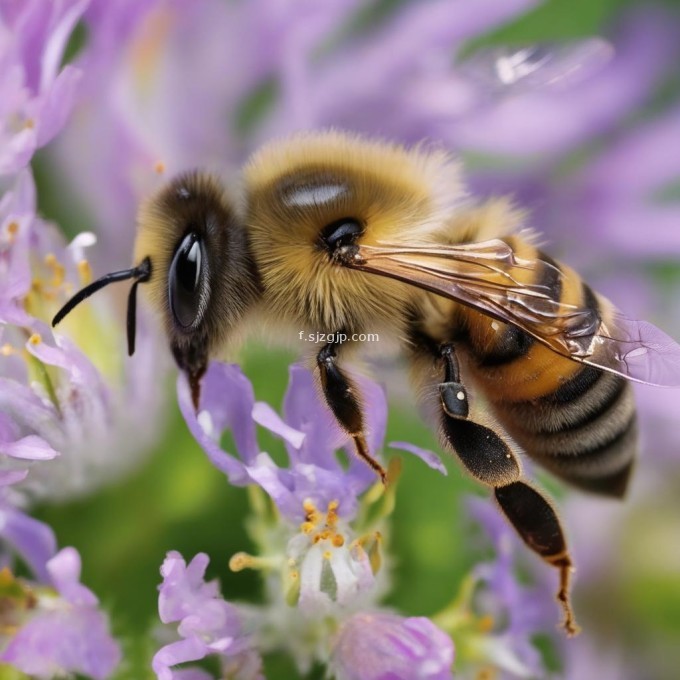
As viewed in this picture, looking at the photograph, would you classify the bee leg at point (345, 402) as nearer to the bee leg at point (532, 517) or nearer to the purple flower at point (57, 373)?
the bee leg at point (532, 517)

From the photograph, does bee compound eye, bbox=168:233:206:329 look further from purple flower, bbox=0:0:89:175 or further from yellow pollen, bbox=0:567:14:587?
yellow pollen, bbox=0:567:14:587

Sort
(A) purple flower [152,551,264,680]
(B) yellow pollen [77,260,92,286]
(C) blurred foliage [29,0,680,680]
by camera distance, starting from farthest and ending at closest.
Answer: (C) blurred foliage [29,0,680,680]
(B) yellow pollen [77,260,92,286]
(A) purple flower [152,551,264,680]

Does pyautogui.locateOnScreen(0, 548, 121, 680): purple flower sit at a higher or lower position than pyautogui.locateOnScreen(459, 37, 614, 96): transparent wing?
lower

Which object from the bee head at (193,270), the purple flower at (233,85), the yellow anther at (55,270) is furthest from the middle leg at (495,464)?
the purple flower at (233,85)

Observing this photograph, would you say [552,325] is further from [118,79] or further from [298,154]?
[118,79]

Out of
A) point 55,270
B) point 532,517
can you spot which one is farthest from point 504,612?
point 55,270

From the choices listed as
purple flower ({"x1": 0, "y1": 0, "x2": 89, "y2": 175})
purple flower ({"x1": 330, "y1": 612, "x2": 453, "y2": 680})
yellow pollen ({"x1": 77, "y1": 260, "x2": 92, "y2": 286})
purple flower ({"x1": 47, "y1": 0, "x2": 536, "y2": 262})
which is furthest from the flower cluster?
purple flower ({"x1": 47, "y1": 0, "x2": 536, "y2": 262})

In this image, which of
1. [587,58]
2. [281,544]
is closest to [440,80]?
[587,58]

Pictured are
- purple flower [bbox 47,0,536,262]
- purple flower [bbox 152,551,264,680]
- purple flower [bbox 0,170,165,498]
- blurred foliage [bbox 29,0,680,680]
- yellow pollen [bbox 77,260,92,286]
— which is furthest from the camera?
purple flower [bbox 47,0,536,262]
